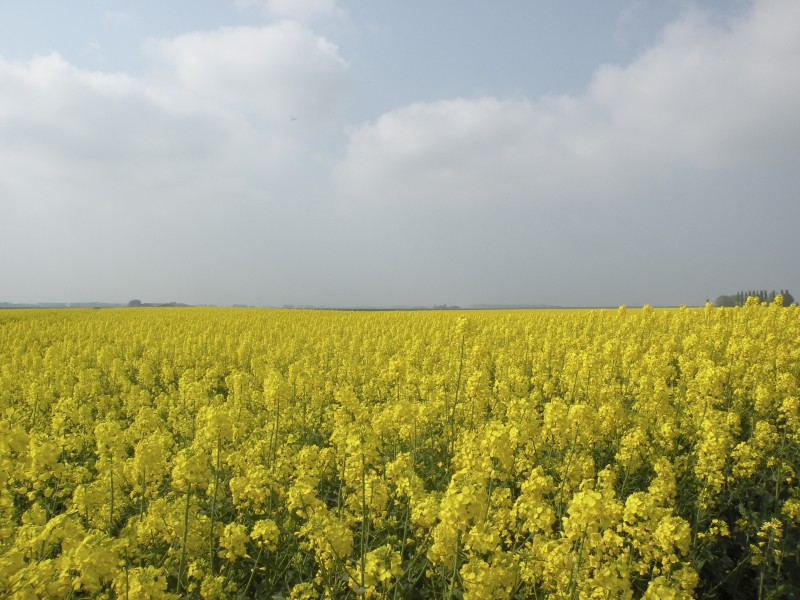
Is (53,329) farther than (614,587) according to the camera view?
Yes

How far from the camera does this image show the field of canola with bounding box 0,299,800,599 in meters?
2.91

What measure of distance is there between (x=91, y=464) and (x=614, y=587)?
6647 millimetres

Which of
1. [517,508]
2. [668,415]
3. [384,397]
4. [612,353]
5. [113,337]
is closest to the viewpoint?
[517,508]

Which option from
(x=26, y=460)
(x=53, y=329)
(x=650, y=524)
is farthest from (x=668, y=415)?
(x=53, y=329)

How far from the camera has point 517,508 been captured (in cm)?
371

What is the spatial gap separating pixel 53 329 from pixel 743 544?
87.0ft

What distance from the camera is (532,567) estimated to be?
3162mm

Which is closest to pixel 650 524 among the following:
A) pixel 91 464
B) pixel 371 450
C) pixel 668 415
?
pixel 371 450

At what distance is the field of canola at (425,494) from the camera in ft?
9.54

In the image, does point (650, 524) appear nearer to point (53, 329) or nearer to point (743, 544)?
point (743, 544)

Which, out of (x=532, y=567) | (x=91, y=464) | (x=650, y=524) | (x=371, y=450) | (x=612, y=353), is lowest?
(x=91, y=464)

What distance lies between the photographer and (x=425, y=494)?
3.75m

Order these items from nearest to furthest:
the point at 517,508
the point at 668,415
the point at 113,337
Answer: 1. the point at 517,508
2. the point at 668,415
3. the point at 113,337

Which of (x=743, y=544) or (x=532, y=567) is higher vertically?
(x=532, y=567)
